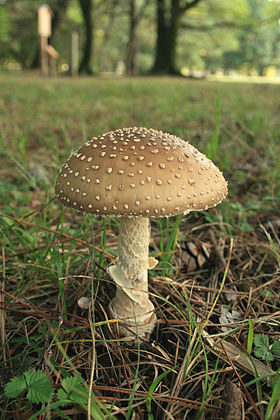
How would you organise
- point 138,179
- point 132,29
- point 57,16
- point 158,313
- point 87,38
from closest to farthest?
point 138,179
point 158,313
point 132,29
point 87,38
point 57,16

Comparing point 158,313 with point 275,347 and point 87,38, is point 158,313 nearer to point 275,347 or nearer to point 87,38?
point 275,347

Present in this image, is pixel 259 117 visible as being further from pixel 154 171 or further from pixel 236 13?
pixel 236 13

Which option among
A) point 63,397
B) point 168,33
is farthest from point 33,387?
point 168,33

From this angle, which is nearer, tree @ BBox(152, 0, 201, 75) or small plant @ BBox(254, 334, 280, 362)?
small plant @ BBox(254, 334, 280, 362)

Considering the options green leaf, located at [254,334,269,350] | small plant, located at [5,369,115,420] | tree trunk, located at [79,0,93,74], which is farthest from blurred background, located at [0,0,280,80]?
small plant, located at [5,369,115,420]

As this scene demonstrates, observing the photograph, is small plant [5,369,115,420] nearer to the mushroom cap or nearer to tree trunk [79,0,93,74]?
the mushroom cap

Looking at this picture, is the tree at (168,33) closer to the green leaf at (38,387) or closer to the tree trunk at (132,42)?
the tree trunk at (132,42)
